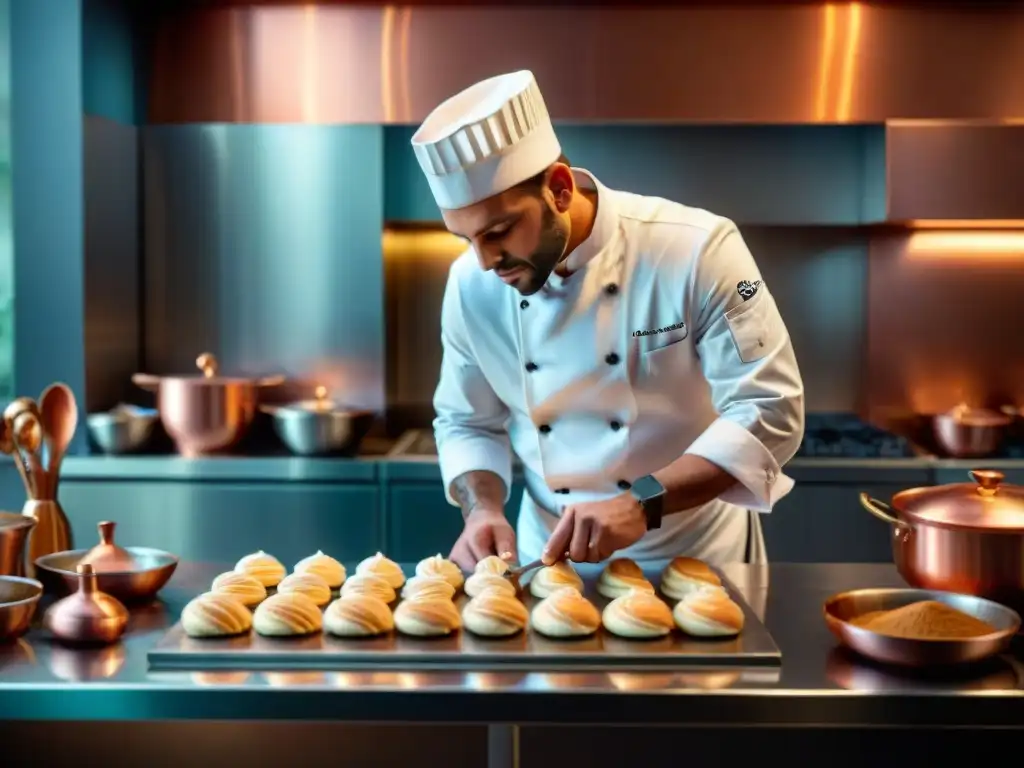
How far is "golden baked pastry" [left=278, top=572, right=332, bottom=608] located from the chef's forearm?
23.4 inches

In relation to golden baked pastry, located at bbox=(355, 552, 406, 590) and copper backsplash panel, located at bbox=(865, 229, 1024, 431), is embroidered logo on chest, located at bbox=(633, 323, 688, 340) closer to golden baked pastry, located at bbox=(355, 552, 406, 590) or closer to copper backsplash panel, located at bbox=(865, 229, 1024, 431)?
golden baked pastry, located at bbox=(355, 552, 406, 590)

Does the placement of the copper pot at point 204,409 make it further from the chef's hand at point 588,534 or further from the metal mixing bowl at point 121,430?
the chef's hand at point 588,534

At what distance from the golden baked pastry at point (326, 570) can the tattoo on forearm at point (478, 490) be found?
0.41m

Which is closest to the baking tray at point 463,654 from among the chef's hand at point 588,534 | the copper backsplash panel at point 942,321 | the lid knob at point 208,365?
the chef's hand at point 588,534

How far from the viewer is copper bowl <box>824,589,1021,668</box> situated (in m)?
1.70

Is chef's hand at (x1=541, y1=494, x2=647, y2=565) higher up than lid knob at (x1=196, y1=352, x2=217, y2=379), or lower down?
lower down

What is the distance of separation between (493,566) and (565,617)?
12.3 inches

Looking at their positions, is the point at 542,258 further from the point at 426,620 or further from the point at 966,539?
the point at 966,539

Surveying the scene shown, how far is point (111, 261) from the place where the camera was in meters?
4.30

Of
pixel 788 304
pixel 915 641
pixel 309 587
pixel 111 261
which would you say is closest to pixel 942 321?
pixel 788 304

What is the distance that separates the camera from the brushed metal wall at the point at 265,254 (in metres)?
4.40

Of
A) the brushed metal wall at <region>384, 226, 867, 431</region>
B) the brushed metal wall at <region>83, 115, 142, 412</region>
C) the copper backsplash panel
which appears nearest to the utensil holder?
the brushed metal wall at <region>83, 115, 142, 412</region>

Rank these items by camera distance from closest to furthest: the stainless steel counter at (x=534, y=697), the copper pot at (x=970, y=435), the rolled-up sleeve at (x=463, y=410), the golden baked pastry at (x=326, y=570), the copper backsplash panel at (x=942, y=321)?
the stainless steel counter at (x=534, y=697), the golden baked pastry at (x=326, y=570), the rolled-up sleeve at (x=463, y=410), the copper pot at (x=970, y=435), the copper backsplash panel at (x=942, y=321)

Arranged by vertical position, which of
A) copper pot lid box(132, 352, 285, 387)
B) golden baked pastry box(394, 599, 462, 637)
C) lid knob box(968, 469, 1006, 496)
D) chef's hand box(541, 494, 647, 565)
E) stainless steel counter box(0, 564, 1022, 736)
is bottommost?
stainless steel counter box(0, 564, 1022, 736)
